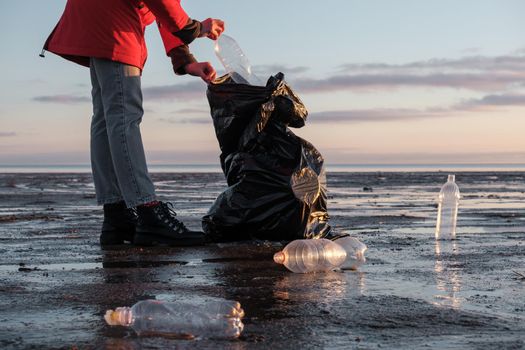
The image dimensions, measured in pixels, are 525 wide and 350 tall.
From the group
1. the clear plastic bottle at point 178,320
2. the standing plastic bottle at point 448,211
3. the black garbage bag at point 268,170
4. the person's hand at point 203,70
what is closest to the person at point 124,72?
the person's hand at point 203,70

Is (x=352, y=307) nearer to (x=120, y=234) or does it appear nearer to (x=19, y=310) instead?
(x=19, y=310)

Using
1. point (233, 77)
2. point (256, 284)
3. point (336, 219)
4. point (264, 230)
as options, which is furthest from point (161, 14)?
point (336, 219)

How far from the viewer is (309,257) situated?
4.34 metres

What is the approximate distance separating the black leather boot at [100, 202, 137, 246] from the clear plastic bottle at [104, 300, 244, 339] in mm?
2895

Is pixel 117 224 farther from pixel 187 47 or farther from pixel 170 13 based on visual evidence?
pixel 170 13

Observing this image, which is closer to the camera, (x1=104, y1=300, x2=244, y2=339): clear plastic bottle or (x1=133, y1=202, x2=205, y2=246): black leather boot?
(x1=104, y1=300, x2=244, y2=339): clear plastic bottle

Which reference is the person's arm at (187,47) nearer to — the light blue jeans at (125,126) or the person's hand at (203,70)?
the person's hand at (203,70)

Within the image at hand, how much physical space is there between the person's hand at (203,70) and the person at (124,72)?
0.23 meters

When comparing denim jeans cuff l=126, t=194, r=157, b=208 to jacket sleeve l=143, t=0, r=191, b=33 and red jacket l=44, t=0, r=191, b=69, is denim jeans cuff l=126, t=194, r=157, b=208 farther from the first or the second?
jacket sleeve l=143, t=0, r=191, b=33

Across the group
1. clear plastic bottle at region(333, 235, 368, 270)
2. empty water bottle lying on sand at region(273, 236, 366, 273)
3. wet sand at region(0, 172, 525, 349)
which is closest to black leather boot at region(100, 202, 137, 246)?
wet sand at region(0, 172, 525, 349)

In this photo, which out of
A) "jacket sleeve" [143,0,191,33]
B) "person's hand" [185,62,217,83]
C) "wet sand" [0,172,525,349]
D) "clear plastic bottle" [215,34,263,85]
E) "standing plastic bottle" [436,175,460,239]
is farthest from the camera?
"standing plastic bottle" [436,175,460,239]

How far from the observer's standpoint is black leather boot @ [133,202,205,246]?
5418mm

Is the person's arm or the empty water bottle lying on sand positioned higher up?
the person's arm

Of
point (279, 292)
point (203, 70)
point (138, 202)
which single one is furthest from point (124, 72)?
point (279, 292)
